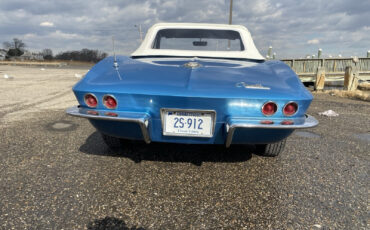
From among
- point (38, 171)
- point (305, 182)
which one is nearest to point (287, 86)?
point (305, 182)

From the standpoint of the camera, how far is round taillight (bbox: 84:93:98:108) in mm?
2158

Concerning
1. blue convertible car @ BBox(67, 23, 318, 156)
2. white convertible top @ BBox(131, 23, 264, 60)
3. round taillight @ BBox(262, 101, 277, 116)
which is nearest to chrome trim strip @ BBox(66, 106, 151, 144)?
blue convertible car @ BBox(67, 23, 318, 156)

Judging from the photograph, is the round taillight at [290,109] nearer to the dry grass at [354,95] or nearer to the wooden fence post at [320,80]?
the dry grass at [354,95]

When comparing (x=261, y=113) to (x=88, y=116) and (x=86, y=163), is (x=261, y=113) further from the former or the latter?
(x=86, y=163)

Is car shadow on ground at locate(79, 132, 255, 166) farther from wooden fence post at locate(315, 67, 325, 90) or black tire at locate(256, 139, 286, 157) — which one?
wooden fence post at locate(315, 67, 325, 90)

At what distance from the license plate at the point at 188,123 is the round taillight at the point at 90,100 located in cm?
60

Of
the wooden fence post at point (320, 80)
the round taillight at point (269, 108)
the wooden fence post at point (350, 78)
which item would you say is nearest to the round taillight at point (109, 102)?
the round taillight at point (269, 108)

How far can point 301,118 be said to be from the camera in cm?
217

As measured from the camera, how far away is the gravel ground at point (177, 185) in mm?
1819

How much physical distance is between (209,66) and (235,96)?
2.16ft

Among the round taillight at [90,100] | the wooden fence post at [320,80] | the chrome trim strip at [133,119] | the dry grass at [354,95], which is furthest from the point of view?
the wooden fence post at [320,80]

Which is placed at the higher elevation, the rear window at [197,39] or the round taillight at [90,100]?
the rear window at [197,39]

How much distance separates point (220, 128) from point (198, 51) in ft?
4.55

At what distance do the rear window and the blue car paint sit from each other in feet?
3.26
